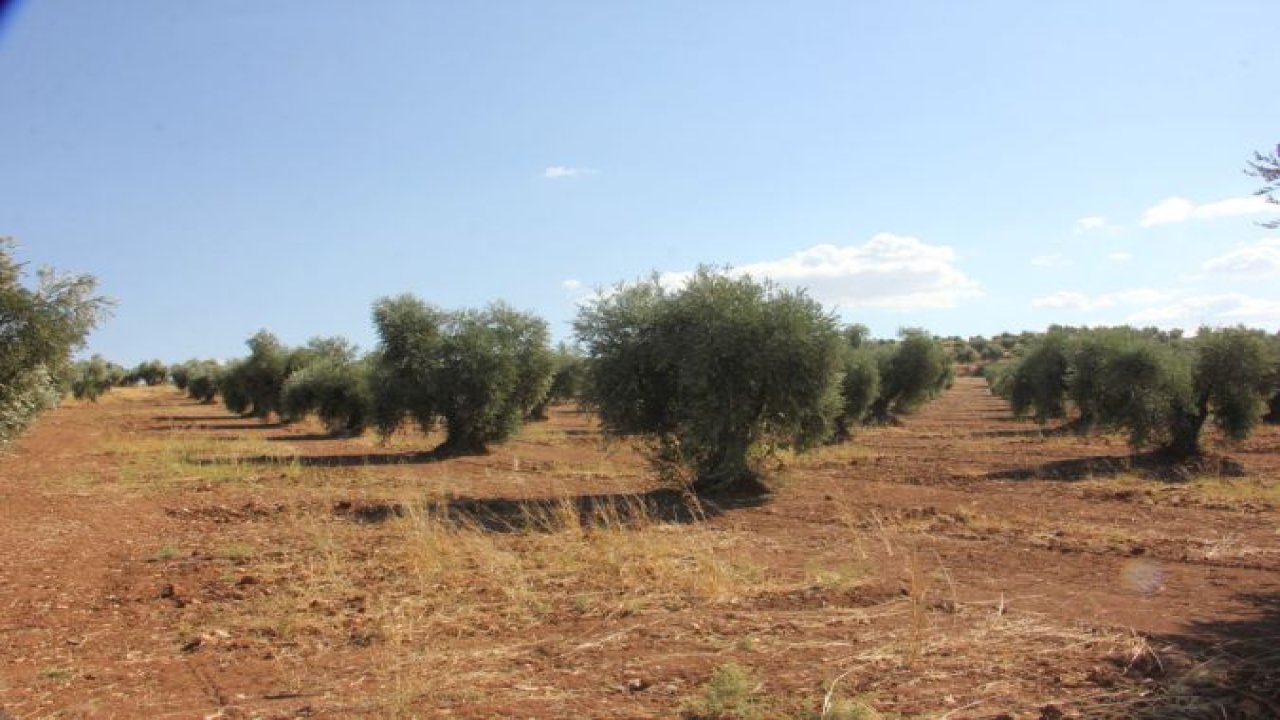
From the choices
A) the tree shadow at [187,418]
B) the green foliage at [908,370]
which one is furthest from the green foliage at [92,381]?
the green foliage at [908,370]

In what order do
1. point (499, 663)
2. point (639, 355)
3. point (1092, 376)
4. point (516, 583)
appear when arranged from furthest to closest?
point (1092, 376), point (639, 355), point (516, 583), point (499, 663)

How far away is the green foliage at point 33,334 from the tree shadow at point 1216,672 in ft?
54.7

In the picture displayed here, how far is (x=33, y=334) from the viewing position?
571 inches

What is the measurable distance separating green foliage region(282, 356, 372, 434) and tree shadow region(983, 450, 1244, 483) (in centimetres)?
2856

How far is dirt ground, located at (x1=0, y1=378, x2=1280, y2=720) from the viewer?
19.1 ft

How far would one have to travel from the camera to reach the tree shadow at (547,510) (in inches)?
552

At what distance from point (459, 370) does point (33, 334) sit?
15486 mm

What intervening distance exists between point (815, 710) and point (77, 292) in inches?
603

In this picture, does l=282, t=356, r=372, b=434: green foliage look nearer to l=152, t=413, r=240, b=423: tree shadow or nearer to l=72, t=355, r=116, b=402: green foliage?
l=152, t=413, r=240, b=423: tree shadow

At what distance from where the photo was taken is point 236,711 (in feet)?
18.5

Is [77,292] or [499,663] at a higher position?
[77,292]

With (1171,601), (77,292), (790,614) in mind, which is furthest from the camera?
(77,292)

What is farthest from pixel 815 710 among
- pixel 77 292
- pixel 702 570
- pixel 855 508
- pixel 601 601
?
pixel 77 292

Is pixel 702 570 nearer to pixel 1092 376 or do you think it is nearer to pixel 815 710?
pixel 815 710
